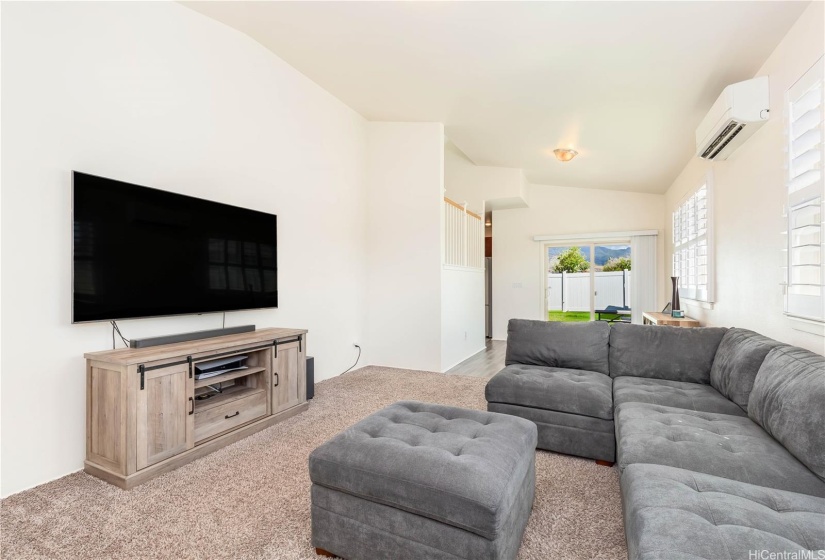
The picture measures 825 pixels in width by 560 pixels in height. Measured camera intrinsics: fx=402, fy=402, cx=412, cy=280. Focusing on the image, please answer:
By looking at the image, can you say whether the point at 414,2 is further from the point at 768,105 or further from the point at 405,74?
the point at 768,105

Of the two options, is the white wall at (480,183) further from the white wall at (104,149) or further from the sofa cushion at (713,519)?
the sofa cushion at (713,519)

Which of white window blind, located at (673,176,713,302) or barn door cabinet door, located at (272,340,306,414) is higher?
white window blind, located at (673,176,713,302)

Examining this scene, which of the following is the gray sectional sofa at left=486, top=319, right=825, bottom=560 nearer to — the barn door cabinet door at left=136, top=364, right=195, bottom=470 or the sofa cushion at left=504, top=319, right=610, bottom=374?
the sofa cushion at left=504, top=319, right=610, bottom=374

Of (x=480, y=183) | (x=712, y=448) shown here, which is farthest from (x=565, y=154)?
(x=712, y=448)

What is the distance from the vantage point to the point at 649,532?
3.62ft

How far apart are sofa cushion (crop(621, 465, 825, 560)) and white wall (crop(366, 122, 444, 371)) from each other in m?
3.60

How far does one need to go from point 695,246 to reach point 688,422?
3.12 meters

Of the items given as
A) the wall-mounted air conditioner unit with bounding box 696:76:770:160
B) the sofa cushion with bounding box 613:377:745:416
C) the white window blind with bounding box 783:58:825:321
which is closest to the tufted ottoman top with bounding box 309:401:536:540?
the sofa cushion with bounding box 613:377:745:416

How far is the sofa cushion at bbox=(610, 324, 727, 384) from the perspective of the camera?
269 cm

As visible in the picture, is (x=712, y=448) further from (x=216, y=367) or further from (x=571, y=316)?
(x=571, y=316)

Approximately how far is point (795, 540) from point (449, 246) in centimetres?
440

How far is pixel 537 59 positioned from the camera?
10.2 ft

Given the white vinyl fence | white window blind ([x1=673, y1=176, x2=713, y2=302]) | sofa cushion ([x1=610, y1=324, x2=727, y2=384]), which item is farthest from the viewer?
the white vinyl fence

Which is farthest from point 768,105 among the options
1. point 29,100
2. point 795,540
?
point 29,100
